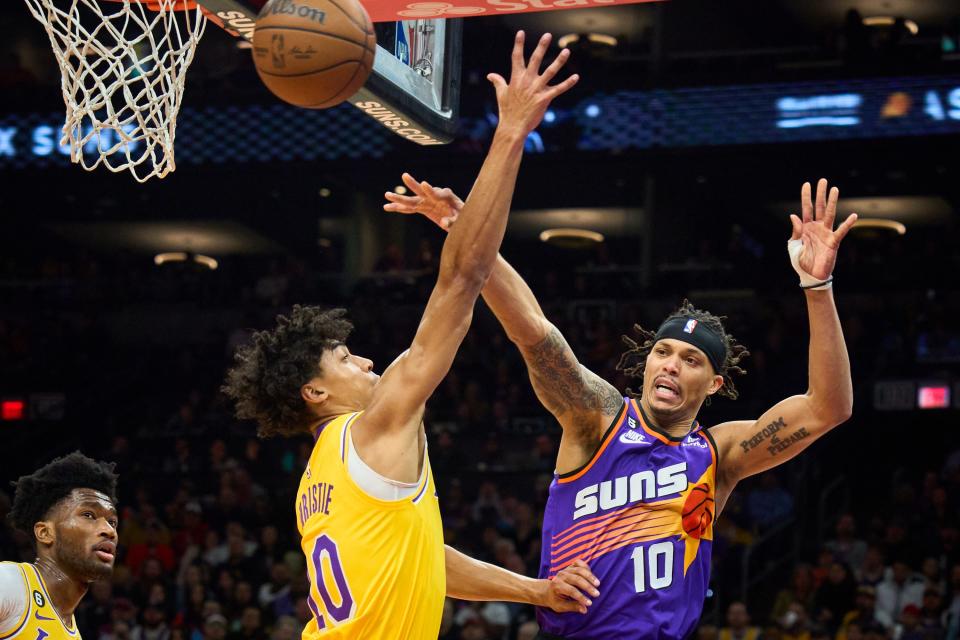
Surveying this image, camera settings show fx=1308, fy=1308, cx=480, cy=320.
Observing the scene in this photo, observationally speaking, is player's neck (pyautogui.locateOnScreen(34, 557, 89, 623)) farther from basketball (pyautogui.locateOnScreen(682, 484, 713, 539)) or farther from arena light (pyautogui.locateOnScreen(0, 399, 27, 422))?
arena light (pyautogui.locateOnScreen(0, 399, 27, 422))

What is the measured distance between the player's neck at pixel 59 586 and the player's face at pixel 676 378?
2.19 metres

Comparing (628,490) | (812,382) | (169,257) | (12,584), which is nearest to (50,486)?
(12,584)

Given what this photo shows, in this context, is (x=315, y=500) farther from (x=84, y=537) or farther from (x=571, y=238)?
(x=571, y=238)

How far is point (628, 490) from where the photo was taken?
14.4 ft

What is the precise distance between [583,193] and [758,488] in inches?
319

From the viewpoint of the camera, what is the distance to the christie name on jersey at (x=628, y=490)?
4.38 meters

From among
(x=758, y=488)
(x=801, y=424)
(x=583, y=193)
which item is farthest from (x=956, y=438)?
(x=801, y=424)

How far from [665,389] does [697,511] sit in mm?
432

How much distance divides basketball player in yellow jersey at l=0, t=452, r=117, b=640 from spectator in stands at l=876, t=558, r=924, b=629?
7499 mm

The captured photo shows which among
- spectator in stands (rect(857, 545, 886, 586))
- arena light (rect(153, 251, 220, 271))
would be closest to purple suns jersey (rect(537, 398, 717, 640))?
spectator in stands (rect(857, 545, 886, 586))

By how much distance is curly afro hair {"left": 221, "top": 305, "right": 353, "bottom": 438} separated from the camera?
396 centimetres

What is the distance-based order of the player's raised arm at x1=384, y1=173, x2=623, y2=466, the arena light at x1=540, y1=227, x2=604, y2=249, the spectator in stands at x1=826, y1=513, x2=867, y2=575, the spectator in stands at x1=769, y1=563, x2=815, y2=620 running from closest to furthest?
the player's raised arm at x1=384, y1=173, x2=623, y2=466
the spectator in stands at x1=769, y1=563, x2=815, y2=620
the spectator in stands at x1=826, y1=513, x2=867, y2=575
the arena light at x1=540, y1=227, x2=604, y2=249

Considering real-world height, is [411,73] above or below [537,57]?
above

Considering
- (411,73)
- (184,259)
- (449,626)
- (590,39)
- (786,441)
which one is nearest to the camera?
(786,441)
